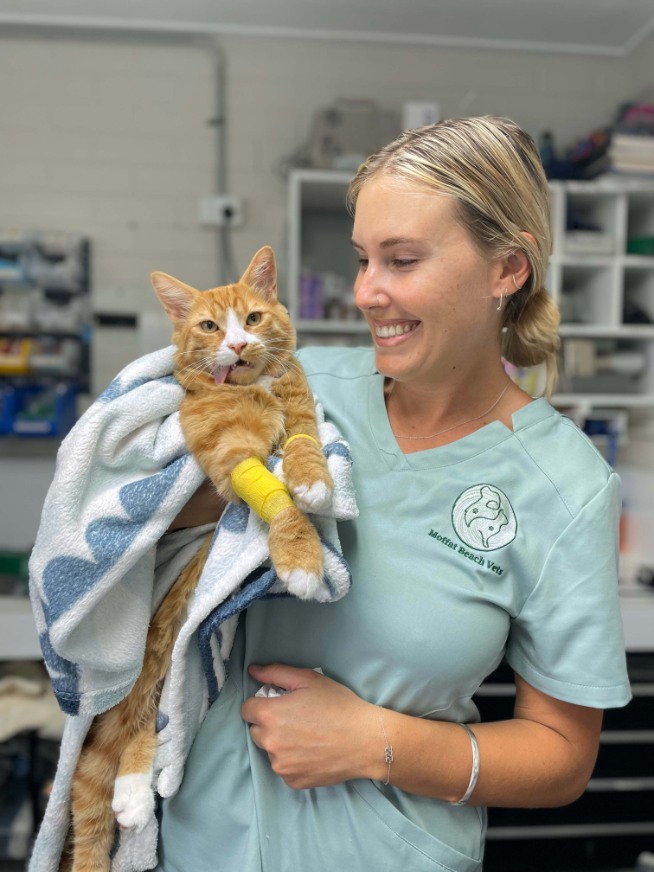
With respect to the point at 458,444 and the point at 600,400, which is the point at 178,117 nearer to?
the point at 600,400

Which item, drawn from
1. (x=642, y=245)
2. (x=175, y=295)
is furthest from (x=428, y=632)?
A: (x=642, y=245)

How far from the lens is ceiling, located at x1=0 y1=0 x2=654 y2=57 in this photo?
8.30 ft

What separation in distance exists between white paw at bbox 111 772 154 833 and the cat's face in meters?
0.48

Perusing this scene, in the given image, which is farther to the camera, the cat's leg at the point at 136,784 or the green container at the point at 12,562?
the green container at the point at 12,562

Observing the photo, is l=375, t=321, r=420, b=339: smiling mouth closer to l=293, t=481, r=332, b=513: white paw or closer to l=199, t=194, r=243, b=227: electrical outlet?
l=293, t=481, r=332, b=513: white paw

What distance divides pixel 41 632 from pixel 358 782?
0.41 metres

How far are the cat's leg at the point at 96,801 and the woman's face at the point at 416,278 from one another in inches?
22.4

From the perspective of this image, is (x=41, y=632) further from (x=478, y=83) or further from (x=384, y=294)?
(x=478, y=83)

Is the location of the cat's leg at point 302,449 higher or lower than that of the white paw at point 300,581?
higher

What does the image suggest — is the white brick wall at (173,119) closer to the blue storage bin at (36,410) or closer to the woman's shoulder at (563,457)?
the blue storage bin at (36,410)

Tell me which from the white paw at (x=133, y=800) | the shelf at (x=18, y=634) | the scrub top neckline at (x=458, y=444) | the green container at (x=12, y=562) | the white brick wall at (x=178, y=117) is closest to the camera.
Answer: the white paw at (x=133, y=800)

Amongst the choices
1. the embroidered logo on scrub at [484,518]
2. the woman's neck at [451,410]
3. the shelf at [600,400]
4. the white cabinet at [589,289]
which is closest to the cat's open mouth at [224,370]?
the woman's neck at [451,410]

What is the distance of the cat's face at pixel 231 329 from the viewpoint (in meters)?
0.90

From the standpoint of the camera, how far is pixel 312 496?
716 millimetres
